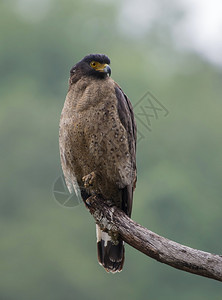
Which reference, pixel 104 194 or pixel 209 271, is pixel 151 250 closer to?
pixel 209 271

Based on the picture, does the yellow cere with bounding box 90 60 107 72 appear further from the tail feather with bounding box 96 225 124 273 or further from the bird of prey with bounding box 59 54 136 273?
the tail feather with bounding box 96 225 124 273

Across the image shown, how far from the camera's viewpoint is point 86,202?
16.8ft

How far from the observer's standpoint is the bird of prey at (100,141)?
4941mm

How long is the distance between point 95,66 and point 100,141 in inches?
34.4

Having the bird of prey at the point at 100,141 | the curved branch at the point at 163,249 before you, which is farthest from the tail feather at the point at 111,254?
the curved branch at the point at 163,249

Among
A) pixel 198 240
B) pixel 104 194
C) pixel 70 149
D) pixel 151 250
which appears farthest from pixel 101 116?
pixel 198 240

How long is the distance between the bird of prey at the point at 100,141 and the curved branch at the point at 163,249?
23 cm

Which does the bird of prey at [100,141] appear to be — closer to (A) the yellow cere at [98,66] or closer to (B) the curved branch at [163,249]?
(A) the yellow cere at [98,66]

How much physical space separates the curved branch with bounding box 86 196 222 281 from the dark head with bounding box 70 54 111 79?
142 centimetres

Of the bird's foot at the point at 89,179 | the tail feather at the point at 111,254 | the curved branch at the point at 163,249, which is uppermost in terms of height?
the bird's foot at the point at 89,179

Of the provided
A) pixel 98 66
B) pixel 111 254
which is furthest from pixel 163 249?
pixel 98 66

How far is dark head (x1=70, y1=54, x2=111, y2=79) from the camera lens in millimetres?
5277

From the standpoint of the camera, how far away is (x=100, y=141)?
193 inches

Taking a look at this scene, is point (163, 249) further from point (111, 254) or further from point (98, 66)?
point (98, 66)
